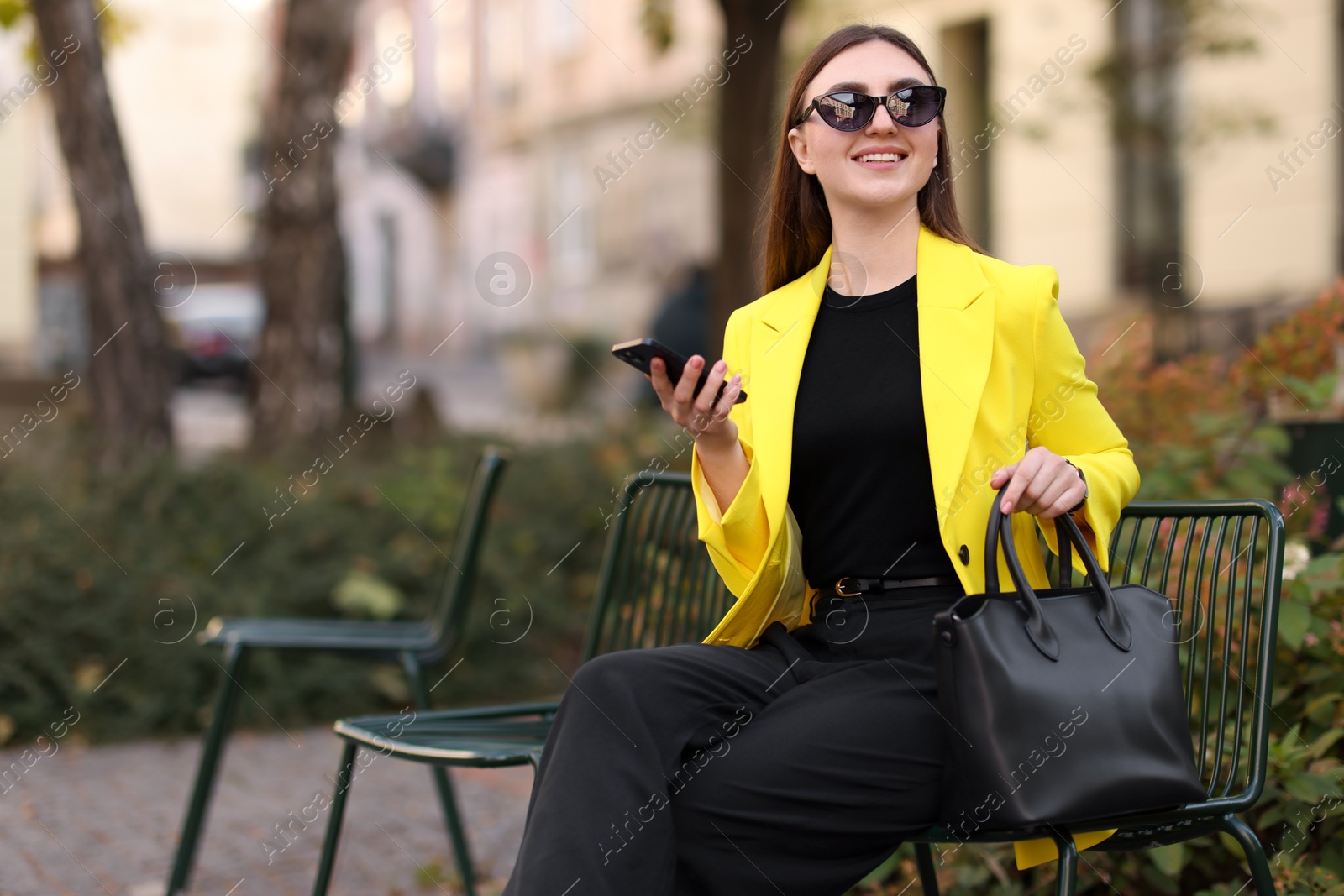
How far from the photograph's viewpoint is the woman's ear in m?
2.73

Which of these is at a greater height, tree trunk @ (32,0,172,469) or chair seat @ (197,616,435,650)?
tree trunk @ (32,0,172,469)

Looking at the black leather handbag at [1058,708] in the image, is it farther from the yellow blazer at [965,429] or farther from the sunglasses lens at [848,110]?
the sunglasses lens at [848,110]

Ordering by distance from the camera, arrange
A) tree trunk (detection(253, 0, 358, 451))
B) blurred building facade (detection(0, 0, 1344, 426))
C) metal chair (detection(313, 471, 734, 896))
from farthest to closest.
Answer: blurred building facade (detection(0, 0, 1344, 426)), tree trunk (detection(253, 0, 358, 451)), metal chair (detection(313, 471, 734, 896))

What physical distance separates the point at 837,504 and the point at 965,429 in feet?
0.87

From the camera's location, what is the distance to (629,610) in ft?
11.0

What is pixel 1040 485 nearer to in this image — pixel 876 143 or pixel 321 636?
pixel 876 143

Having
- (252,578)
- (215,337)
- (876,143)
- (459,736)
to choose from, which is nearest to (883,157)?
(876,143)

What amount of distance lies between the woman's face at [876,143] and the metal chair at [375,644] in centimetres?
150

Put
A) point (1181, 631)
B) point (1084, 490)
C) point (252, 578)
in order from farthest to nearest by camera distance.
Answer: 1. point (252, 578)
2. point (1181, 631)
3. point (1084, 490)

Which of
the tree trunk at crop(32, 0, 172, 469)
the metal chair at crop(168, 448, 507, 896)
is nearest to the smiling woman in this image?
the metal chair at crop(168, 448, 507, 896)

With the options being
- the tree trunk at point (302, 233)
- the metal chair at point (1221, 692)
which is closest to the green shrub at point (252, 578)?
the tree trunk at point (302, 233)

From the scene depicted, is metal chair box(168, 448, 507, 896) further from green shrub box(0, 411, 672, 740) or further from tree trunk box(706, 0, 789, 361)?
tree trunk box(706, 0, 789, 361)

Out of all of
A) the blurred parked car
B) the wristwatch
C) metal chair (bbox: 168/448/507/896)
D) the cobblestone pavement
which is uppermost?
the wristwatch

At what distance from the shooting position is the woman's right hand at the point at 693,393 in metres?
2.24
